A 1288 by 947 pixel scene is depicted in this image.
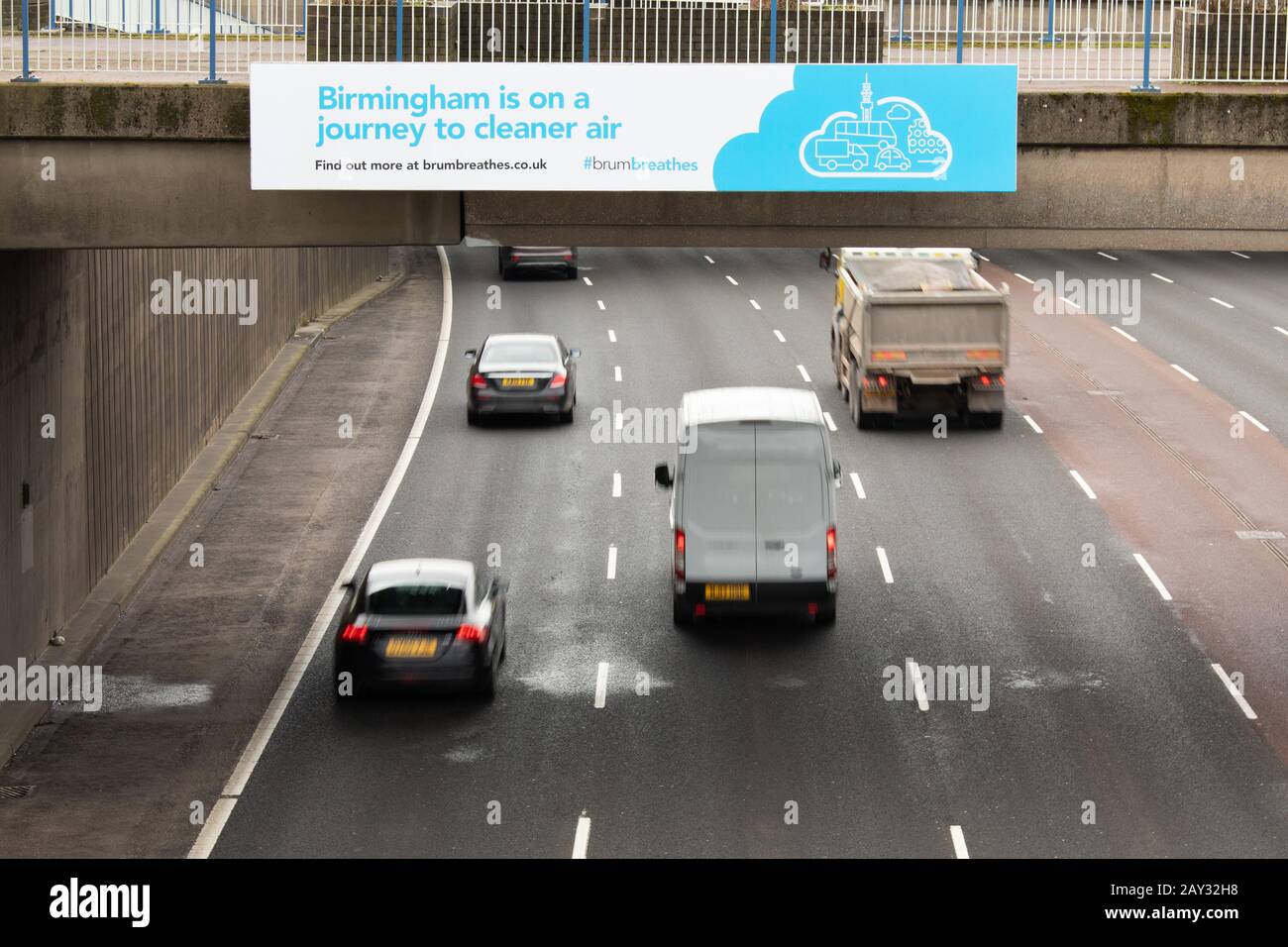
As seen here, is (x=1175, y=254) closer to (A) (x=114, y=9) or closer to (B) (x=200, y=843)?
(A) (x=114, y=9)

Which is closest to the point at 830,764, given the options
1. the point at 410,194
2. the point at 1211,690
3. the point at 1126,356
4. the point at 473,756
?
the point at 473,756

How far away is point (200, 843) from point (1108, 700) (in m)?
10.1

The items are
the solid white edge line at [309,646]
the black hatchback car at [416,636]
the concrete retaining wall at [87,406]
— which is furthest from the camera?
the concrete retaining wall at [87,406]

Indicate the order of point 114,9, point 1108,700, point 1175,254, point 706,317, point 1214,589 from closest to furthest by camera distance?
point 1108,700 < point 1214,589 < point 114,9 < point 706,317 < point 1175,254

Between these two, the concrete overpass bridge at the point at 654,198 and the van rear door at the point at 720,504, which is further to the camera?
the van rear door at the point at 720,504

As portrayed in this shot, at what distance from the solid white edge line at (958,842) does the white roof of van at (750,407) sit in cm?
764

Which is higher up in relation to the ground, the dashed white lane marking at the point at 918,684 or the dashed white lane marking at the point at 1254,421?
the dashed white lane marking at the point at 1254,421

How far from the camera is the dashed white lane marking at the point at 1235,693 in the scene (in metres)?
21.4

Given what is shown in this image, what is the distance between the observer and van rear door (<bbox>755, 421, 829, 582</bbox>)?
24000mm

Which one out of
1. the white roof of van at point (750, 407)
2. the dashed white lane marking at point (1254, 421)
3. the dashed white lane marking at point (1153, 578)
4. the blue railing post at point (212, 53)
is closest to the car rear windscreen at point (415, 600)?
the white roof of van at point (750, 407)

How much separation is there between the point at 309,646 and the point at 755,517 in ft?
18.7

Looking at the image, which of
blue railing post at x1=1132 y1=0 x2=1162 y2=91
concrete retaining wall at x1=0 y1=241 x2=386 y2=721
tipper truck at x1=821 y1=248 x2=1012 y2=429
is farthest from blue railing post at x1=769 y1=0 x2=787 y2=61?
tipper truck at x1=821 y1=248 x2=1012 y2=429

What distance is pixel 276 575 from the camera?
27.3 m

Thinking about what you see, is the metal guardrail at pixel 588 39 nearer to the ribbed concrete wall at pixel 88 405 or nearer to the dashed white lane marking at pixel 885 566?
the ribbed concrete wall at pixel 88 405
